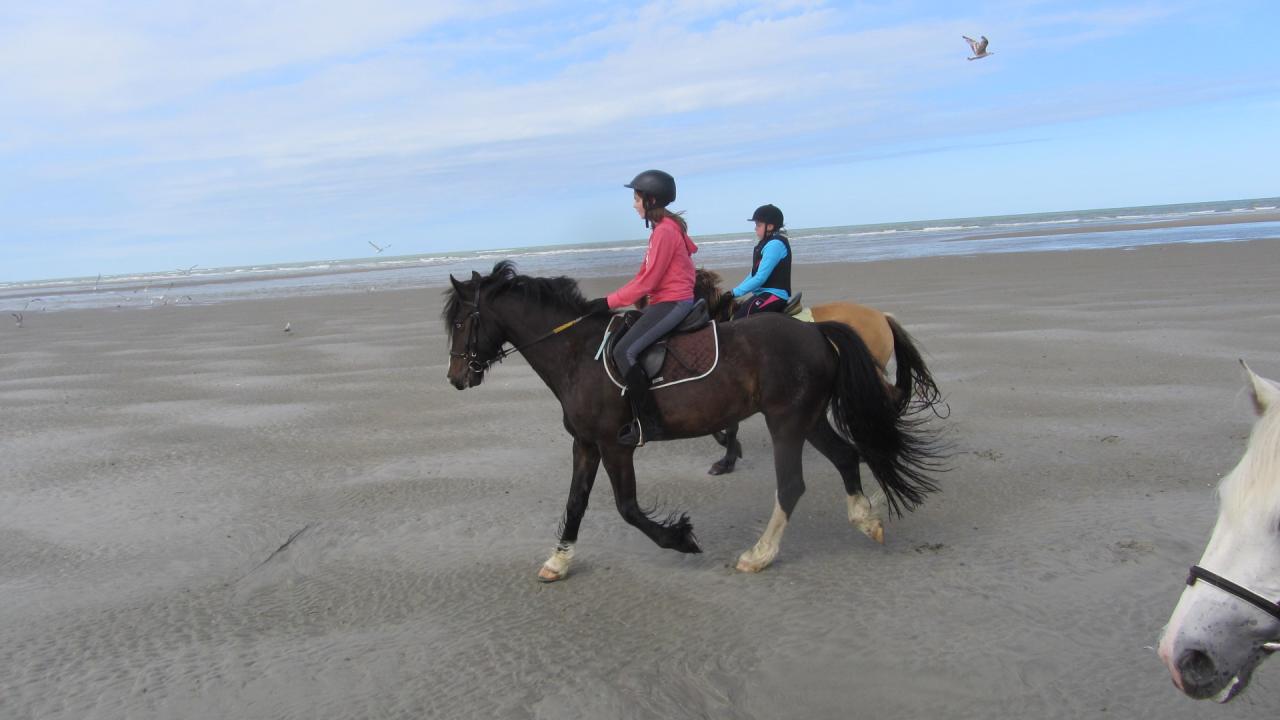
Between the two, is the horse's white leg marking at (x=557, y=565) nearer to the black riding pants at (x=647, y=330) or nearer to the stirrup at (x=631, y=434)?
the stirrup at (x=631, y=434)

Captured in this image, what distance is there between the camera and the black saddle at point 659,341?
17.6 ft

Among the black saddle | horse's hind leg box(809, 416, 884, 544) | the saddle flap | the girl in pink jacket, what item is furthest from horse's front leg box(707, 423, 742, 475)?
the girl in pink jacket

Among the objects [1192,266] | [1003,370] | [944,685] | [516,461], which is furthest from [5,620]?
[1192,266]

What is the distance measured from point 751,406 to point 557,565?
163cm

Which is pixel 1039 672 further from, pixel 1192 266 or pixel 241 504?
pixel 1192 266

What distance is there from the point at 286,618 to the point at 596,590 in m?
1.83

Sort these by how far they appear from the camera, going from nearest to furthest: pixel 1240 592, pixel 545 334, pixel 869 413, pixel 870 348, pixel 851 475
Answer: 1. pixel 1240 592
2. pixel 869 413
3. pixel 851 475
4. pixel 545 334
5. pixel 870 348

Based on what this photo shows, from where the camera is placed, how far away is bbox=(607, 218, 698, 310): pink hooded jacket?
17.7ft

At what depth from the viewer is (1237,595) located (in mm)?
2232

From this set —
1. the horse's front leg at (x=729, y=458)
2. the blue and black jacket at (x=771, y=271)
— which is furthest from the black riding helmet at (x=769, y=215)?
the horse's front leg at (x=729, y=458)

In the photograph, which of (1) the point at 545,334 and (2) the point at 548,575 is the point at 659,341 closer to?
(1) the point at 545,334

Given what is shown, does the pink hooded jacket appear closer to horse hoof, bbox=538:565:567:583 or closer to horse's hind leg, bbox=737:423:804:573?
horse's hind leg, bbox=737:423:804:573

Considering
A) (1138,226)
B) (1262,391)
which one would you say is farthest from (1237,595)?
(1138,226)

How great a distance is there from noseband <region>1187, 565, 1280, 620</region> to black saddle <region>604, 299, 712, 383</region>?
11.3 ft
